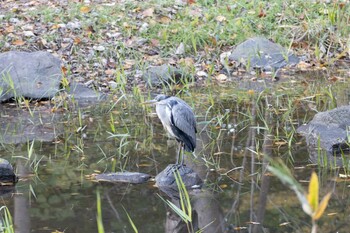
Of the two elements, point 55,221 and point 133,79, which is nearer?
point 55,221

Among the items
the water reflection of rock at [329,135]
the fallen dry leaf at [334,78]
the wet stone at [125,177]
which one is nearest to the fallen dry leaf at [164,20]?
the fallen dry leaf at [334,78]

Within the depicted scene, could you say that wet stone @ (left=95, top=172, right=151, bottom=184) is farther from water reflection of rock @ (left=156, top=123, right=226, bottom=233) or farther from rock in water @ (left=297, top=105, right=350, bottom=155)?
rock in water @ (left=297, top=105, right=350, bottom=155)

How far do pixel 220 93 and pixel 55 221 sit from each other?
4.45 metres

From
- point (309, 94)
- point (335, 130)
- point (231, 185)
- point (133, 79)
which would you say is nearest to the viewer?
point (231, 185)

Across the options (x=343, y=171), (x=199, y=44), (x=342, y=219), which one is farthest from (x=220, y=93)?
(x=342, y=219)

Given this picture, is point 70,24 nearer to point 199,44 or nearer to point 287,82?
point 199,44

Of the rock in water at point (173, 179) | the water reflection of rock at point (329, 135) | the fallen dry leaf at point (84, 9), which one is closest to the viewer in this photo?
the rock in water at point (173, 179)

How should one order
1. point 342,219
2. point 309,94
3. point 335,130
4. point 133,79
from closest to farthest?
1. point 342,219
2. point 335,130
3. point 309,94
4. point 133,79

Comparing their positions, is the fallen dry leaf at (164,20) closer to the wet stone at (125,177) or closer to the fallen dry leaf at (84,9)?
the fallen dry leaf at (84,9)

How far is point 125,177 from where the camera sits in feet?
18.5

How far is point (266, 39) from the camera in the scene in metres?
10.4

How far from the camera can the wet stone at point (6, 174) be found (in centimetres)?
557

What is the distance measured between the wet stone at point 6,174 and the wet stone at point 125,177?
70 cm

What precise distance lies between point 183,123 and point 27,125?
8.72 ft
